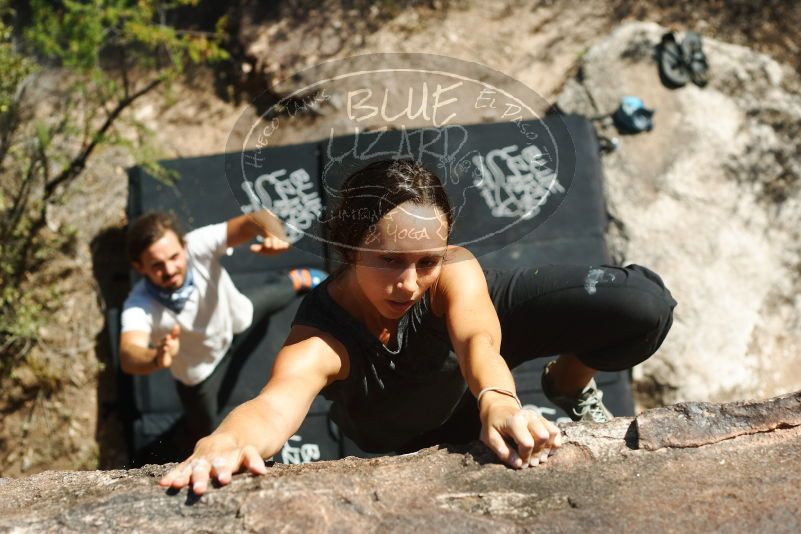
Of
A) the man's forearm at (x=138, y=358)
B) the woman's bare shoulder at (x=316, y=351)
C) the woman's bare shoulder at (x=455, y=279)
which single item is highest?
the woman's bare shoulder at (x=455, y=279)

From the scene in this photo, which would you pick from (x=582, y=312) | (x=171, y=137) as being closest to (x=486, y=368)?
(x=582, y=312)

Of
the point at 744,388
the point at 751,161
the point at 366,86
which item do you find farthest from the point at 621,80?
the point at 366,86

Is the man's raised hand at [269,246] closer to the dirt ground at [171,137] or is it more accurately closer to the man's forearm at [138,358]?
the man's forearm at [138,358]

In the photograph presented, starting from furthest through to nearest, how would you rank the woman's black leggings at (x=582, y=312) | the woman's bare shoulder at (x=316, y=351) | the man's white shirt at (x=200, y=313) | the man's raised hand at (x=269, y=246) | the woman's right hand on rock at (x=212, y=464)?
the man's white shirt at (x=200, y=313) < the man's raised hand at (x=269, y=246) < the woman's black leggings at (x=582, y=312) < the woman's bare shoulder at (x=316, y=351) < the woman's right hand on rock at (x=212, y=464)

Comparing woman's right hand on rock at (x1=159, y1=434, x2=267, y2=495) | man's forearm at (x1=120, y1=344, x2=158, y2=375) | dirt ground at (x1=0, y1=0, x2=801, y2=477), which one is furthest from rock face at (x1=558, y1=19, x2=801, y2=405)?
woman's right hand on rock at (x1=159, y1=434, x2=267, y2=495)

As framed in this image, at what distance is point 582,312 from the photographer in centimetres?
200

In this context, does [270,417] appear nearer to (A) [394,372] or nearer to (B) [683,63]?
(A) [394,372]

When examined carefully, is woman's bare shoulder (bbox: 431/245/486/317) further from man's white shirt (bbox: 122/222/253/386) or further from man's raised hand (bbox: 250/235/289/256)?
man's white shirt (bbox: 122/222/253/386)

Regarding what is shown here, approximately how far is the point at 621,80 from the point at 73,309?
287cm

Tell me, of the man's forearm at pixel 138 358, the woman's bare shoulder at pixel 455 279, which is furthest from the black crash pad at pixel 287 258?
the woman's bare shoulder at pixel 455 279

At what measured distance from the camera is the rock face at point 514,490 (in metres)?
1.48

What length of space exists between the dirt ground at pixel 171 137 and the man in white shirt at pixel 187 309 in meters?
0.77

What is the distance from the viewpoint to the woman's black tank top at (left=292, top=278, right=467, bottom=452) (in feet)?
5.84

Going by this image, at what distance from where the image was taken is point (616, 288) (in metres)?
1.98
